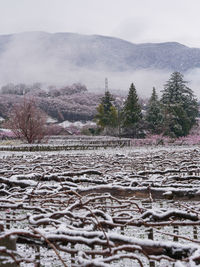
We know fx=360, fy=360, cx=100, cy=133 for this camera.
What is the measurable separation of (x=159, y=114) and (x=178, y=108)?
3429 mm

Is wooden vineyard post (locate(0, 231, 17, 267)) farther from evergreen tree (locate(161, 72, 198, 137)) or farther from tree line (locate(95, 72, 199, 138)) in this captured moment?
evergreen tree (locate(161, 72, 198, 137))

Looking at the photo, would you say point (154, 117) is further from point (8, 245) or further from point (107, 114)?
point (8, 245)

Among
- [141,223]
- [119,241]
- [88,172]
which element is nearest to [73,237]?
[119,241]

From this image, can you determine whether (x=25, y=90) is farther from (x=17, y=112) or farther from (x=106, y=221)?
(x=106, y=221)

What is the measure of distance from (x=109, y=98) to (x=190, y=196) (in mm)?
57384

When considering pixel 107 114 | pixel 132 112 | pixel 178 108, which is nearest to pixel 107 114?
pixel 107 114

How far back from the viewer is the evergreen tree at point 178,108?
48531 millimetres

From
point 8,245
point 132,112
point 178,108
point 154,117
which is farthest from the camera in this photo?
point 132,112

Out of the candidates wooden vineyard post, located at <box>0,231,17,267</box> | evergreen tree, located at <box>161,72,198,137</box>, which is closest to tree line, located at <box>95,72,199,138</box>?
evergreen tree, located at <box>161,72,198,137</box>

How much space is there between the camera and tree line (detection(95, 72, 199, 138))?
160 feet

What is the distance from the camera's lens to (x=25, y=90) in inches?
5153

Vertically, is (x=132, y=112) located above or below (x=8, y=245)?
below

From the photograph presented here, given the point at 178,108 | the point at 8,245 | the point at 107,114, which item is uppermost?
the point at 8,245

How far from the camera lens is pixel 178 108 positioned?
166ft
